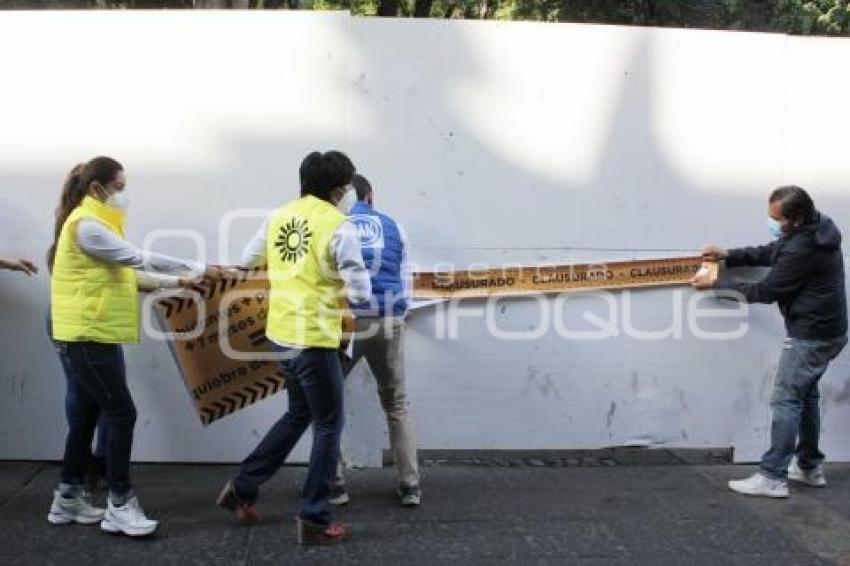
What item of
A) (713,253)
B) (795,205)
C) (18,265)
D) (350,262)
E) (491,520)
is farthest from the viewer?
(713,253)

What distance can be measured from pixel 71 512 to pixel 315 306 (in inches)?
63.5

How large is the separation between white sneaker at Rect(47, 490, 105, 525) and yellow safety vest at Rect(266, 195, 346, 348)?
4.21ft

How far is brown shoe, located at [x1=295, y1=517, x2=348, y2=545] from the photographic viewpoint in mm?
4137

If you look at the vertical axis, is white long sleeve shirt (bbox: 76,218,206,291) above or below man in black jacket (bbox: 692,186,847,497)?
above

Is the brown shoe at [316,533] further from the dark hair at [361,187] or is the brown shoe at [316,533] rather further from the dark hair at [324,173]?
the dark hair at [361,187]

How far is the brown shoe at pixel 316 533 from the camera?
13.6 ft

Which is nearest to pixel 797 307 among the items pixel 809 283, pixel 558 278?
pixel 809 283

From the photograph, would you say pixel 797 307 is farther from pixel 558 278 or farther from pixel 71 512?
pixel 71 512

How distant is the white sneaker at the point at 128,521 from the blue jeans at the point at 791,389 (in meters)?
3.28

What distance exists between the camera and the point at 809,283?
15.9 ft

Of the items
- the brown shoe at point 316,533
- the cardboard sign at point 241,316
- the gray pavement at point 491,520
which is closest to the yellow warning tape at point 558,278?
the cardboard sign at point 241,316

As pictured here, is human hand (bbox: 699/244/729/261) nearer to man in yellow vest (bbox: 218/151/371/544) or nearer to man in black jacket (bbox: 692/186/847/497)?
man in black jacket (bbox: 692/186/847/497)

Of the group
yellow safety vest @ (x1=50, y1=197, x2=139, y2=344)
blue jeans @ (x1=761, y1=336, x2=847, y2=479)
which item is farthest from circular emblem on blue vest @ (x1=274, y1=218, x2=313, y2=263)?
blue jeans @ (x1=761, y1=336, x2=847, y2=479)

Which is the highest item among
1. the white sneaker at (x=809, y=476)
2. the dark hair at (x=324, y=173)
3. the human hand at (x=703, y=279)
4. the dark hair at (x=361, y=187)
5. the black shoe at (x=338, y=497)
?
the dark hair at (x=324, y=173)
